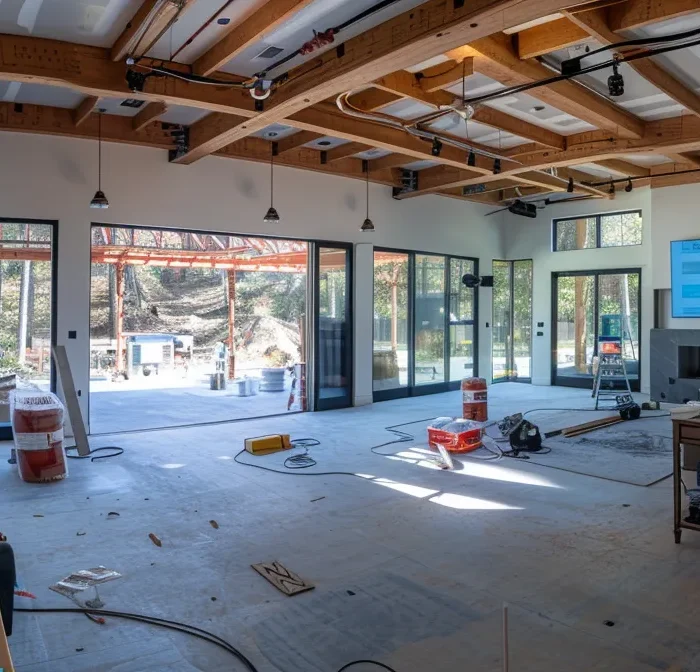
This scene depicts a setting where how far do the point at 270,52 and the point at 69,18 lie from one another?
5.00 feet

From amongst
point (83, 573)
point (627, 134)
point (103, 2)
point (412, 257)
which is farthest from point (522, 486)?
point (412, 257)

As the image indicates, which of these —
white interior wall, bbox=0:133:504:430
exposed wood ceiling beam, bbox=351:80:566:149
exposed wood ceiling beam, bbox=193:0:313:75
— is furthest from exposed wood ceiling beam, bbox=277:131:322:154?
exposed wood ceiling beam, bbox=193:0:313:75

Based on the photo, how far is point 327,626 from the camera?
309cm

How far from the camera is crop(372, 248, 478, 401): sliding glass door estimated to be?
1038 cm

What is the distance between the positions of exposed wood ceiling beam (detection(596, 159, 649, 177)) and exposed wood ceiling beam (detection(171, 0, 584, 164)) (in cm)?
533

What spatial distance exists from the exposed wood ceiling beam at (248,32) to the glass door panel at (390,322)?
5.28 metres

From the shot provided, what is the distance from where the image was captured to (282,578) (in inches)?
141

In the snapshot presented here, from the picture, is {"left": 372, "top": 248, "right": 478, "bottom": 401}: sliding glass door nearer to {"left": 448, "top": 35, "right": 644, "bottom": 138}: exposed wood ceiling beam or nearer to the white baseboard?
the white baseboard

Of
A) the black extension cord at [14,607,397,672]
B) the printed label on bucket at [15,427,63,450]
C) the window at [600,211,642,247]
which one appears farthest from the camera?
the window at [600,211,642,247]

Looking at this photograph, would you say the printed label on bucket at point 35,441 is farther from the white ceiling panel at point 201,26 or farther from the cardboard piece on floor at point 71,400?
the white ceiling panel at point 201,26

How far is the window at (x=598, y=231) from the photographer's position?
11.2 metres

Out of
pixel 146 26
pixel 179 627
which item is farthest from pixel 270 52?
pixel 179 627

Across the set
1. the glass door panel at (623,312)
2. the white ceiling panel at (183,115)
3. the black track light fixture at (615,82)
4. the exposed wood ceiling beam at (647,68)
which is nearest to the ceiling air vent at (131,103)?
the white ceiling panel at (183,115)

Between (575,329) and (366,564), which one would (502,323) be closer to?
(575,329)
